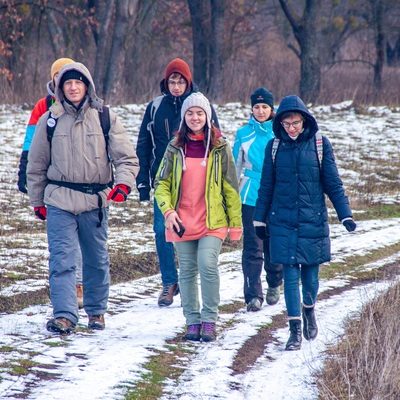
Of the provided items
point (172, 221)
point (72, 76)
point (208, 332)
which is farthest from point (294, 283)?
point (72, 76)

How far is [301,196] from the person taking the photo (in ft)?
19.2

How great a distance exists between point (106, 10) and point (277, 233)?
798 inches

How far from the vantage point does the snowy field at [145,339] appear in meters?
4.94

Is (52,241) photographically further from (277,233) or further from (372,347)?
(372,347)

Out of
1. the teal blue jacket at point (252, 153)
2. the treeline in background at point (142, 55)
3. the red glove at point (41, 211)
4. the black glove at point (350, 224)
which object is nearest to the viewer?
the black glove at point (350, 224)

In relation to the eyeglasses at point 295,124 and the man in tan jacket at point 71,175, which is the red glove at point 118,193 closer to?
the man in tan jacket at point 71,175

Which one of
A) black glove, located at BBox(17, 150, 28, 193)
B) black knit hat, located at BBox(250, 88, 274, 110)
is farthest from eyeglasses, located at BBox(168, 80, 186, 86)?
black glove, located at BBox(17, 150, 28, 193)

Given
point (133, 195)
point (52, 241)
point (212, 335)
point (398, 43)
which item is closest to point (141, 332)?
point (212, 335)

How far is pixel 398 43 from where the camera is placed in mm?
43281

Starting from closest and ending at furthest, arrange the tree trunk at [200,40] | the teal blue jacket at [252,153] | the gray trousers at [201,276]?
the gray trousers at [201,276]
the teal blue jacket at [252,153]
the tree trunk at [200,40]

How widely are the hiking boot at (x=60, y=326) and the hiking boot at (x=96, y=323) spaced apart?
28cm

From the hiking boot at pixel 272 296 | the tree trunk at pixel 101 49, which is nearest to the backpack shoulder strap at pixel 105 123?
the hiking boot at pixel 272 296

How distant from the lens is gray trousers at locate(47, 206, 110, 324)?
6.00 m

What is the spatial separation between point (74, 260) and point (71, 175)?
63 centimetres
